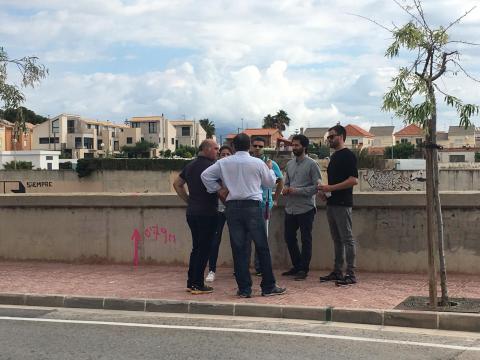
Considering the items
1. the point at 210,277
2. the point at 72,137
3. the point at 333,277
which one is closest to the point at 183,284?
the point at 210,277

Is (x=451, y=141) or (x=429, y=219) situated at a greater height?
(x=451, y=141)

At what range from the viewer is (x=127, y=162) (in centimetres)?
5350

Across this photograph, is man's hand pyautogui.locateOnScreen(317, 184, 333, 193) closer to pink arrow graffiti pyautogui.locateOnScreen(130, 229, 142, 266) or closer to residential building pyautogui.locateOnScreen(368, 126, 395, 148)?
pink arrow graffiti pyautogui.locateOnScreen(130, 229, 142, 266)

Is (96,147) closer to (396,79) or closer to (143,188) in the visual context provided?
(143,188)

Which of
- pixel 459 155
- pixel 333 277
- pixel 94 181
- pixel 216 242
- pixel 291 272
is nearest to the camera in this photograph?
pixel 333 277

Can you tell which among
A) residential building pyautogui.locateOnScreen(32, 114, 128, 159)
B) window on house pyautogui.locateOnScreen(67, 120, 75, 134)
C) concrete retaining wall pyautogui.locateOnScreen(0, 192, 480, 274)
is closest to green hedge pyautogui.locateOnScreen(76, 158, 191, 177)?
concrete retaining wall pyautogui.locateOnScreen(0, 192, 480, 274)

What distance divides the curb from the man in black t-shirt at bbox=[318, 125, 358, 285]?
1.37 metres

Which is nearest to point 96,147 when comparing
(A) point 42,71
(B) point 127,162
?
(B) point 127,162

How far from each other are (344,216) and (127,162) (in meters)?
47.0

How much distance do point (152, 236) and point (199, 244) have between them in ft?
8.10

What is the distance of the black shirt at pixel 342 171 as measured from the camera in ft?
25.9

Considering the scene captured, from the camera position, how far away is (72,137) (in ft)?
379

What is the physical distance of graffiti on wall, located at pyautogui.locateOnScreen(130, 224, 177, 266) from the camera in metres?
9.95

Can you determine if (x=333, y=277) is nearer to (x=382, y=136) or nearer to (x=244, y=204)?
(x=244, y=204)
